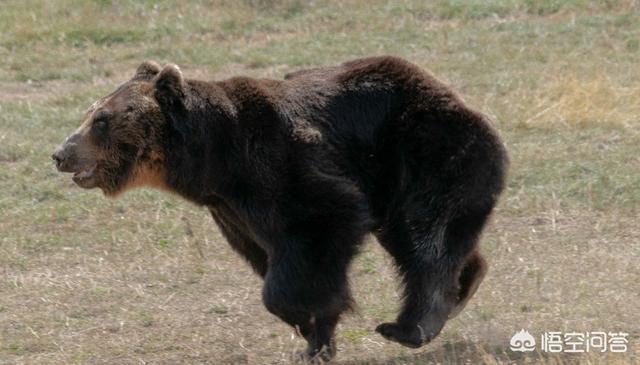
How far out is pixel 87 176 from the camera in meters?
7.49

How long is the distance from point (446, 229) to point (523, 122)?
230 inches

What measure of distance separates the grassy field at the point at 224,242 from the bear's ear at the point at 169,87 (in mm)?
1567

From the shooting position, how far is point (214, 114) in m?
7.53

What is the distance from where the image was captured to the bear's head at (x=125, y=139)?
294 inches

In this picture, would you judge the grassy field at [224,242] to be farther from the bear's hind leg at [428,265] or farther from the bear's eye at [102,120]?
the bear's eye at [102,120]

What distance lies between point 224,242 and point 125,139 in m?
A: 2.81

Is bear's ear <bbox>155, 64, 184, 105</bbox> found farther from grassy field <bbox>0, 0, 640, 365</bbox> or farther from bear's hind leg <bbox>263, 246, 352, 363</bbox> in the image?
grassy field <bbox>0, 0, 640, 365</bbox>

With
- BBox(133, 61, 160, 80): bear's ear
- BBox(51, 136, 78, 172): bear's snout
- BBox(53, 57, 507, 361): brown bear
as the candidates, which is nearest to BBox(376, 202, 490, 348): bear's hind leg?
BBox(53, 57, 507, 361): brown bear

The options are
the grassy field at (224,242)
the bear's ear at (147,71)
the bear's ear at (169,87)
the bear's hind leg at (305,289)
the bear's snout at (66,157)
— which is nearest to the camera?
the bear's hind leg at (305,289)

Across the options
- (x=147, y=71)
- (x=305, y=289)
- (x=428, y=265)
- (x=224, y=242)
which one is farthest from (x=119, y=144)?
(x=224, y=242)

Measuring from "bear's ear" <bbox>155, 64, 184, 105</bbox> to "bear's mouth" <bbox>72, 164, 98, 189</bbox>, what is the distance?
0.56 m

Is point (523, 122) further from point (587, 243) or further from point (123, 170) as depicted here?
point (123, 170)

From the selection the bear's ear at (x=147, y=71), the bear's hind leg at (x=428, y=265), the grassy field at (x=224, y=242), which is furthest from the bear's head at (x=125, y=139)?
the bear's hind leg at (x=428, y=265)

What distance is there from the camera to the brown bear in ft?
24.0
